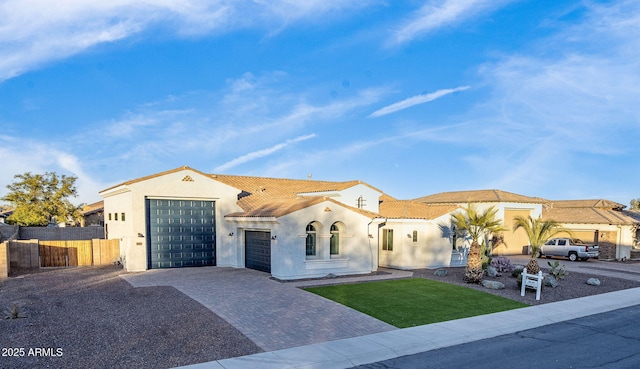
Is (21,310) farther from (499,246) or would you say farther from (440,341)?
(499,246)

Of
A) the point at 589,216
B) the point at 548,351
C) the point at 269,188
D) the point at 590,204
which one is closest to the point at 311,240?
the point at 269,188

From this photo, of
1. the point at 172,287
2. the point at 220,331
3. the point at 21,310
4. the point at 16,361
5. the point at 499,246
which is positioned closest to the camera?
the point at 16,361

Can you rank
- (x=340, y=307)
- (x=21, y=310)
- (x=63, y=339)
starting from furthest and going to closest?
1. (x=340, y=307)
2. (x=21, y=310)
3. (x=63, y=339)

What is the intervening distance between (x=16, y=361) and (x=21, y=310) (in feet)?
15.2

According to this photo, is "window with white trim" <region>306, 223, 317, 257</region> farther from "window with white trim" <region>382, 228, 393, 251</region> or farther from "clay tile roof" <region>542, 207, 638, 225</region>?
"clay tile roof" <region>542, 207, 638, 225</region>

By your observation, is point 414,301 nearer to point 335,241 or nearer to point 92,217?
point 335,241

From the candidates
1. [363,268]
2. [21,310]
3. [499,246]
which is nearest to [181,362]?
[21,310]

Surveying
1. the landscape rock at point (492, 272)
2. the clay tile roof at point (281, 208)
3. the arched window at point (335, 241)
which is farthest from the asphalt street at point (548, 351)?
the arched window at point (335, 241)

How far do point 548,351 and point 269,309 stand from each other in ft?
24.2

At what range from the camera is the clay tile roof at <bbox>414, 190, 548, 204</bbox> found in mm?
31205

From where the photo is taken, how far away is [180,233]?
20.5 metres

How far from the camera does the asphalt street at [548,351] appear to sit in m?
7.92

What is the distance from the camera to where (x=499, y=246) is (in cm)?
3144

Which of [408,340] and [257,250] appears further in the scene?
[257,250]
